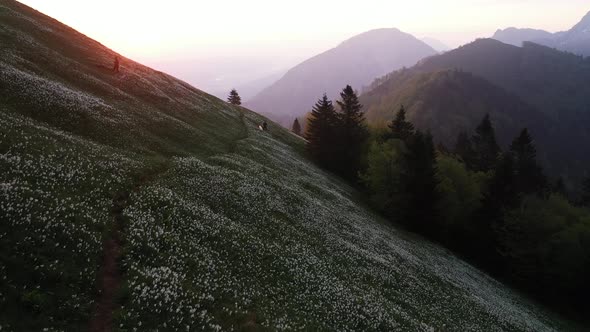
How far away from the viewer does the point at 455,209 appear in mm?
67250

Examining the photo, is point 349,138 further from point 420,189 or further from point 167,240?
point 167,240

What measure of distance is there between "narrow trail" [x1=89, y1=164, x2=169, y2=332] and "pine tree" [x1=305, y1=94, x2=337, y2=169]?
62.5 metres

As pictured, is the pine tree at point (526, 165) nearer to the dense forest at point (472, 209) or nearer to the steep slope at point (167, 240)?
the dense forest at point (472, 209)

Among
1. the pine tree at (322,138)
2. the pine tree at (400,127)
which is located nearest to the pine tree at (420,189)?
the pine tree at (322,138)

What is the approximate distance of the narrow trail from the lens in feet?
41.7

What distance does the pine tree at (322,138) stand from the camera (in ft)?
272

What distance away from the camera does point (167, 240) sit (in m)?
18.9

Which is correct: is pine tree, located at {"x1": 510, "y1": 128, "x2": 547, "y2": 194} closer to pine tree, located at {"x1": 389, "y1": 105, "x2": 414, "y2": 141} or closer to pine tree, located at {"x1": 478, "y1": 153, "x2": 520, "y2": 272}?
pine tree, located at {"x1": 389, "y1": 105, "x2": 414, "y2": 141}

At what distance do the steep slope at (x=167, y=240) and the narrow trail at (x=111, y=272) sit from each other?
7 cm

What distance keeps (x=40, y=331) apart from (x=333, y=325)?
1193 centimetres

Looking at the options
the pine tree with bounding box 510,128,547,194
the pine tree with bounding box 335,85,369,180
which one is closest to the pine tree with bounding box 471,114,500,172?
the pine tree with bounding box 510,128,547,194

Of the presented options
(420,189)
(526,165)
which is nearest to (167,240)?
(420,189)

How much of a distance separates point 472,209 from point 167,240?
209 feet

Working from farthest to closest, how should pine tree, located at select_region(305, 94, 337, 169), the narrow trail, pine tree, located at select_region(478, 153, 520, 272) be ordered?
pine tree, located at select_region(305, 94, 337, 169)
pine tree, located at select_region(478, 153, 520, 272)
the narrow trail
